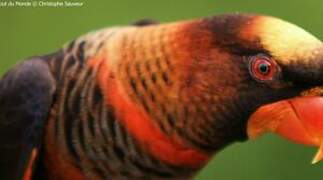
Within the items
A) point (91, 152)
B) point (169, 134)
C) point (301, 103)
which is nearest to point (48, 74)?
point (91, 152)

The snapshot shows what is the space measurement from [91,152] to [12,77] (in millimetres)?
245

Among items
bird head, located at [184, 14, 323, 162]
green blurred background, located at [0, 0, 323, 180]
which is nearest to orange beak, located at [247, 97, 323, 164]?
bird head, located at [184, 14, 323, 162]

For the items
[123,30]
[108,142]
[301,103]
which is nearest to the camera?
[301,103]

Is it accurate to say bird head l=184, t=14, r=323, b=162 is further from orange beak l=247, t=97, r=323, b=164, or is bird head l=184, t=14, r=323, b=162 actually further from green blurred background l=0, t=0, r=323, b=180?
green blurred background l=0, t=0, r=323, b=180

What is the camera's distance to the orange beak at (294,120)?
1.02m

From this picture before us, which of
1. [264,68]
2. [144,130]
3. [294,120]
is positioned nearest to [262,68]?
[264,68]

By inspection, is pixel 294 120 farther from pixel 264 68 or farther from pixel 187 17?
pixel 187 17

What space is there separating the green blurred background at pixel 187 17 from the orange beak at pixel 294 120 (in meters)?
0.86

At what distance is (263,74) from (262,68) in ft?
0.05

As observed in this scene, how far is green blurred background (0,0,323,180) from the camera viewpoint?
1.90 meters

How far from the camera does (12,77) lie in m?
1.22

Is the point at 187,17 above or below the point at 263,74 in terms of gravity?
above

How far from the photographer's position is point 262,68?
1.00 m

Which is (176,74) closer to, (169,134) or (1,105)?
(169,134)
